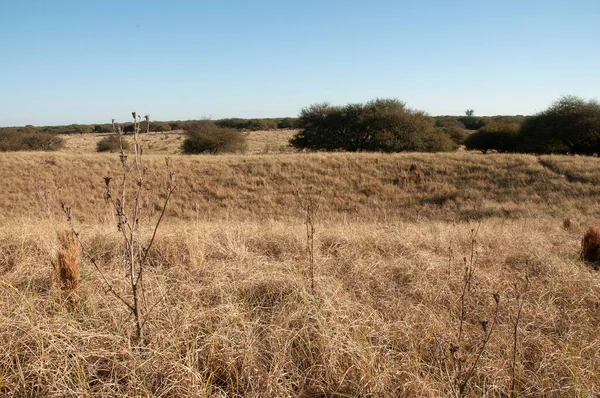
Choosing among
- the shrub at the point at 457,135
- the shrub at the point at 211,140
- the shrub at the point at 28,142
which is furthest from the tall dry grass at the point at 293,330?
the shrub at the point at 457,135

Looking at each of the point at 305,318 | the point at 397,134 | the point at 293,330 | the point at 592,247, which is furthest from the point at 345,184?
the point at 293,330

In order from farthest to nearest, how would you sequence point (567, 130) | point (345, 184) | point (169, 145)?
point (169, 145) → point (567, 130) → point (345, 184)

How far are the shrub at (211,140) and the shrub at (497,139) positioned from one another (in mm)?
20446

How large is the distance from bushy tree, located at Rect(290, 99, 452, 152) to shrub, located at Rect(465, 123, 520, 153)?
9.00 feet

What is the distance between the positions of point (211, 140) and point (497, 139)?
79.5ft

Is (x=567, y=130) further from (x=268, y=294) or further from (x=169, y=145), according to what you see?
(x=169, y=145)

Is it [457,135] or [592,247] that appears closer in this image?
[592,247]

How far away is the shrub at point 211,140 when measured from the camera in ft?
106

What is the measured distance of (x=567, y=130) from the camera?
26250 millimetres

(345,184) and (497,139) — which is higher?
(497,139)

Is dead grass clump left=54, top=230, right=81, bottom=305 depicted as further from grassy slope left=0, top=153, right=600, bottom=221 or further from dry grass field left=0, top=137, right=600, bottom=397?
grassy slope left=0, top=153, right=600, bottom=221

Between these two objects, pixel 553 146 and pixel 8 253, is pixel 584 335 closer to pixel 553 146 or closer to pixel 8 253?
pixel 8 253

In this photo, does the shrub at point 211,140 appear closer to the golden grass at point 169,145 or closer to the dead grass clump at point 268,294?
the golden grass at point 169,145

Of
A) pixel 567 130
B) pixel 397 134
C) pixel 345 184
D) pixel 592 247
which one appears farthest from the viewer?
pixel 397 134
